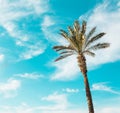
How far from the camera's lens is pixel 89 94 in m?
68.3

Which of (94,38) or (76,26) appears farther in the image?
(76,26)

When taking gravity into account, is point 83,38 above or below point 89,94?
above

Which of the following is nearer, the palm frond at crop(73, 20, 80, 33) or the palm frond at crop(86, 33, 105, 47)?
the palm frond at crop(86, 33, 105, 47)

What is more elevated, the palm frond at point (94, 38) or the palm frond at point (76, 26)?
the palm frond at point (76, 26)

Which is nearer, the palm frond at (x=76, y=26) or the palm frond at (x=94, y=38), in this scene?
the palm frond at (x=94, y=38)

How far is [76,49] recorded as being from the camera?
69438 millimetres

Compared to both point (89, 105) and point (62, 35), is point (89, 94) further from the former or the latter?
point (62, 35)

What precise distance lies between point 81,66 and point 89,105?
5.17m

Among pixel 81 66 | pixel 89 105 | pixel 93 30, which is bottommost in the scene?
pixel 89 105

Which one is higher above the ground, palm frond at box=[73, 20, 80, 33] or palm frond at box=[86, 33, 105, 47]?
palm frond at box=[73, 20, 80, 33]

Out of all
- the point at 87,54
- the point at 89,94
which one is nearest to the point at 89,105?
the point at 89,94

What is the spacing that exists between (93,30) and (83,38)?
1796 millimetres

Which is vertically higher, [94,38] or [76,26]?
[76,26]

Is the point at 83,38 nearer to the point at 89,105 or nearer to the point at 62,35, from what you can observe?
the point at 62,35
